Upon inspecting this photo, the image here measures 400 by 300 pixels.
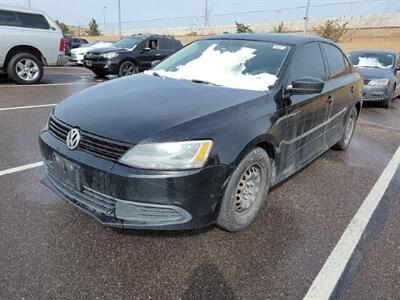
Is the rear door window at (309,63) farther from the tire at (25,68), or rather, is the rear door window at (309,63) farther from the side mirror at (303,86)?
the tire at (25,68)

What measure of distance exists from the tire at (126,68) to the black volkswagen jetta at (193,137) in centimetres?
848

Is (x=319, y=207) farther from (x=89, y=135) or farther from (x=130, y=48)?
(x=130, y=48)

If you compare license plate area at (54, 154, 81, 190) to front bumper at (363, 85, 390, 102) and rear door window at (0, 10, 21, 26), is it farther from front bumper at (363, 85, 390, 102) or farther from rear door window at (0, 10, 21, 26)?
front bumper at (363, 85, 390, 102)

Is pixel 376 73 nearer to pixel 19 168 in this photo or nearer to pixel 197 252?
pixel 197 252

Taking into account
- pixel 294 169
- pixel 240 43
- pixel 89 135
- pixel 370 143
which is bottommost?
pixel 370 143

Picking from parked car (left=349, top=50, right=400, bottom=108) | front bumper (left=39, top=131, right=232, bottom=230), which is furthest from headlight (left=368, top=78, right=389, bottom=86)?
front bumper (left=39, top=131, right=232, bottom=230)

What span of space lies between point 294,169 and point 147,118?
1770 millimetres

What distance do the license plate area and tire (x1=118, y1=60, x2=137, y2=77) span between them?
31.4 ft

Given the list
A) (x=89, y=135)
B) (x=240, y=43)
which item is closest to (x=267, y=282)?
(x=89, y=135)

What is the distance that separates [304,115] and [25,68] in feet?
28.7

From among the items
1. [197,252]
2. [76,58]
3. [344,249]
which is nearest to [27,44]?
[76,58]

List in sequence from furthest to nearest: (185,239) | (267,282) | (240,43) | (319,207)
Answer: (240,43), (319,207), (185,239), (267,282)

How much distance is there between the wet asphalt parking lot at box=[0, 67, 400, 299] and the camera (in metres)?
2.49

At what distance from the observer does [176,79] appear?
3799 mm
